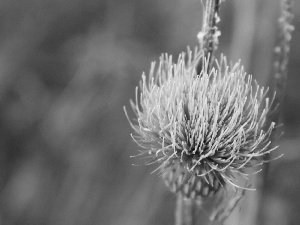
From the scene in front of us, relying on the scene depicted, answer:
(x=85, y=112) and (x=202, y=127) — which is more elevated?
(x=85, y=112)

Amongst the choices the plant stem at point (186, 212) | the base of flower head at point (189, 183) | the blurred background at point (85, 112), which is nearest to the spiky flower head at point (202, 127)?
the base of flower head at point (189, 183)

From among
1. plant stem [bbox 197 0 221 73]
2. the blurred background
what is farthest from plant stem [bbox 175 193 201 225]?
the blurred background

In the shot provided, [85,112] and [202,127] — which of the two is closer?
[202,127]

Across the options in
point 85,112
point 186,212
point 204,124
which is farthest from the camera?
point 85,112

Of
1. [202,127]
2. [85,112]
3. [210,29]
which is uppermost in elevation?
[210,29]

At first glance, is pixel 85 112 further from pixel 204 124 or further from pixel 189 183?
pixel 204 124

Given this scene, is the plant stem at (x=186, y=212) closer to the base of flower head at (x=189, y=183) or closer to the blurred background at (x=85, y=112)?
the base of flower head at (x=189, y=183)

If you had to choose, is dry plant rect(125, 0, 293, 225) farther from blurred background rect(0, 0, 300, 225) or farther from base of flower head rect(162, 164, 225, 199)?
blurred background rect(0, 0, 300, 225)

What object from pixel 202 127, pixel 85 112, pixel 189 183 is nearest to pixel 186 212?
pixel 189 183
